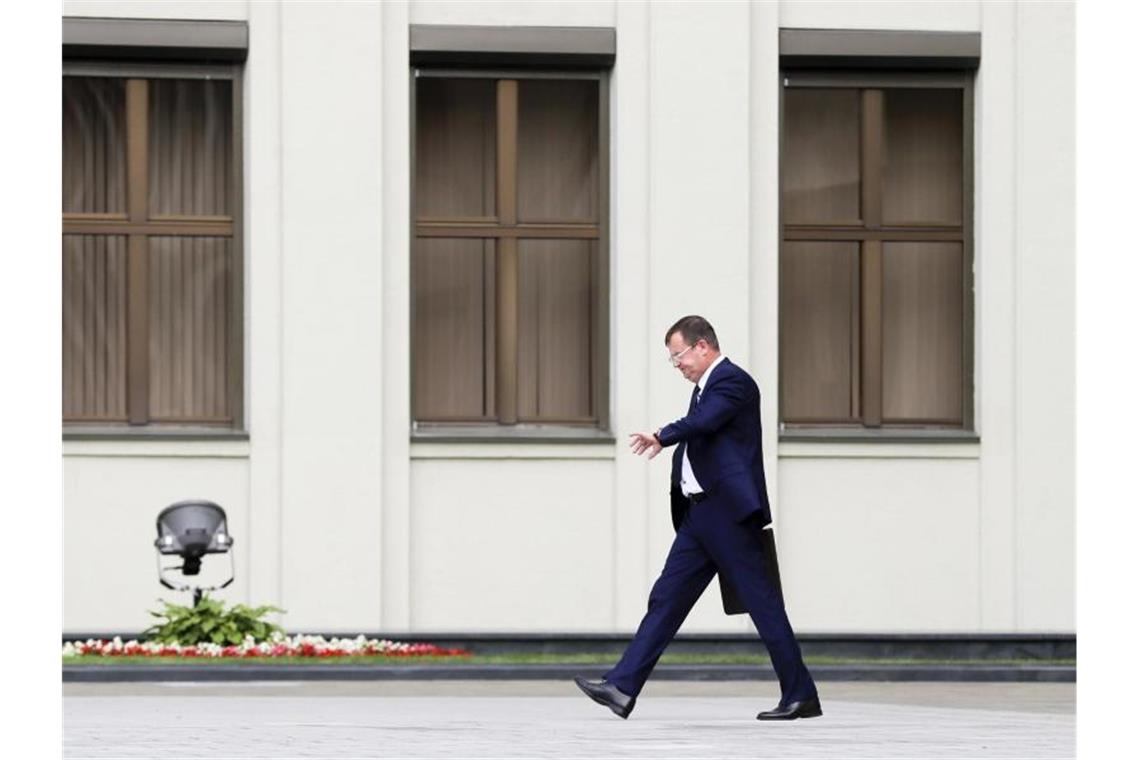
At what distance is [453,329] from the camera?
809 inches

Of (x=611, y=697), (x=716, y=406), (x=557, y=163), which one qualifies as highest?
(x=557, y=163)

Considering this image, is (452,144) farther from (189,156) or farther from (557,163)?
(189,156)

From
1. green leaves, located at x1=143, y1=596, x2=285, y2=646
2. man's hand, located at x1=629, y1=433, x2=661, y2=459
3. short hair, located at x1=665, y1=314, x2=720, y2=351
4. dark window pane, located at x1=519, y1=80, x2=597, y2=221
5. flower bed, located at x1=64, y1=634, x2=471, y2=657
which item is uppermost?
dark window pane, located at x1=519, y1=80, x2=597, y2=221

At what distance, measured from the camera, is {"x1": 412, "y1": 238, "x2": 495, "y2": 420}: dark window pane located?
67.0 ft

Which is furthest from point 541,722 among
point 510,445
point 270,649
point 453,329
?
point 453,329

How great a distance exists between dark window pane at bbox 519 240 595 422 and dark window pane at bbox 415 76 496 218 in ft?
2.06

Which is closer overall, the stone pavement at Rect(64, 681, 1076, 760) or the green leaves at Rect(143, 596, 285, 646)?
the stone pavement at Rect(64, 681, 1076, 760)

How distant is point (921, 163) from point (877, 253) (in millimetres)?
754

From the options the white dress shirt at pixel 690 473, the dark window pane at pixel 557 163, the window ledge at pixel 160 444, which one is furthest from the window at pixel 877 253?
the white dress shirt at pixel 690 473

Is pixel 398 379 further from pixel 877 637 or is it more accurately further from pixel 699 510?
pixel 699 510

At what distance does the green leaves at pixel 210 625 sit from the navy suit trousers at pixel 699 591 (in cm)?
556

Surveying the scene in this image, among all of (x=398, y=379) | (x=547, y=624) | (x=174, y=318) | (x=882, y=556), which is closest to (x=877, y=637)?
(x=882, y=556)

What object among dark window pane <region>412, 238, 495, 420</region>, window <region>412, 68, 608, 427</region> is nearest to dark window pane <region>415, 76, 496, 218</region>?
window <region>412, 68, 608, 427</region>

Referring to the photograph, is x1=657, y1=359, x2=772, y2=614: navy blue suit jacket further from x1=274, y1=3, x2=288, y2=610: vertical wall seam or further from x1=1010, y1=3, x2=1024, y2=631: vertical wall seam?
x1=1010, y1=3, x2=1024, y2=631: vertical wall seam
